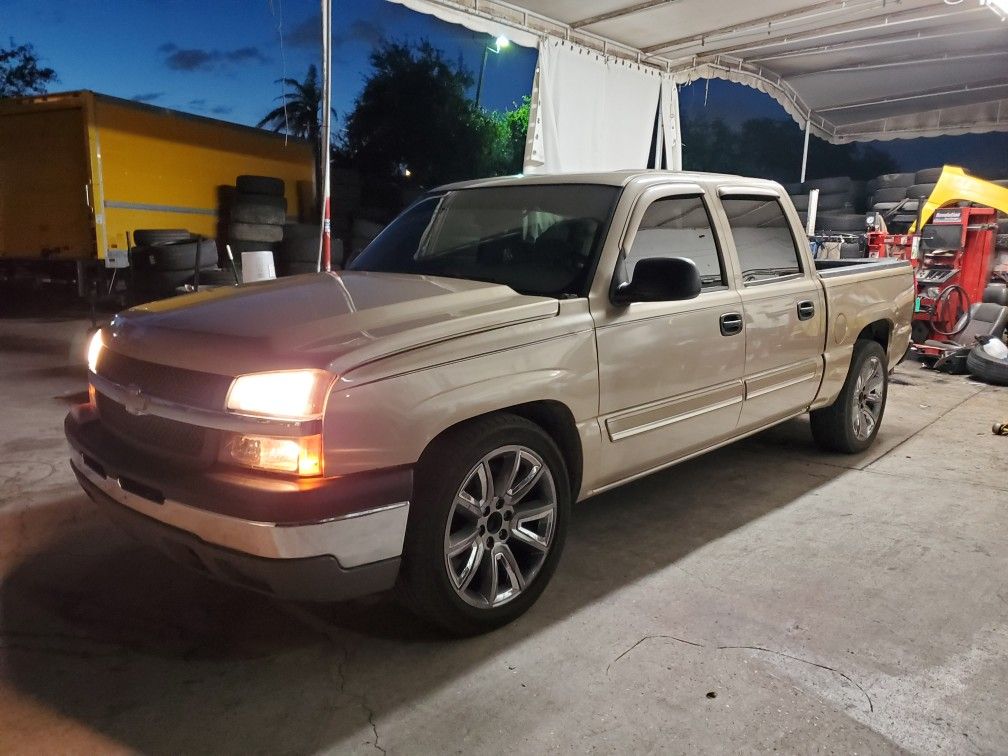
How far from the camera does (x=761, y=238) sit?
397cm

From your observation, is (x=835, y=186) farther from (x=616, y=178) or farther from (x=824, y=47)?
(x=616, y=178)

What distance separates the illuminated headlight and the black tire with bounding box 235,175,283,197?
9683 mm

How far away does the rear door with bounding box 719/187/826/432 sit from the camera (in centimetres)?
372

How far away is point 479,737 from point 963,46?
11.5 m

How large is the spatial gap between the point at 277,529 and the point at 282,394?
15.3 inches

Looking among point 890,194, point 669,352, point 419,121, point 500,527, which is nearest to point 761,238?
point 669,352

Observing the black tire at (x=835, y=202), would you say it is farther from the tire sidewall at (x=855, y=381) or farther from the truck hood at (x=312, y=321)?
the truck hood at (x=312, y=321)

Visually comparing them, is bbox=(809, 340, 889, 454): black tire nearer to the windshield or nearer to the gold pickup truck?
the gold pickup truck

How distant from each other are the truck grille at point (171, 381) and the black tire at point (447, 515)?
0.66 metres

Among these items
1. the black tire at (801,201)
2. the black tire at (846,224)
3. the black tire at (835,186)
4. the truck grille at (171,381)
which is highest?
the black tire at (835,186)

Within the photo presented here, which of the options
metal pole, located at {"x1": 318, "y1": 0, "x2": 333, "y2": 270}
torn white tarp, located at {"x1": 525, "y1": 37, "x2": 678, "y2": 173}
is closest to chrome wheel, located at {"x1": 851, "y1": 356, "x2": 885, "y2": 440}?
metal pole, located at {"x1": 318, "y1": 0, "x2": 333, "y2": 270}

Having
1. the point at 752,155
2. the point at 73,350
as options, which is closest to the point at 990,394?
the point at 73,350

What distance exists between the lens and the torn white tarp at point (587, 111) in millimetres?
8555

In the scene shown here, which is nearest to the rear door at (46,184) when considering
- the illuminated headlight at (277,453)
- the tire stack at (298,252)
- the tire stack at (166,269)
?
the tire stack at (166,269)
